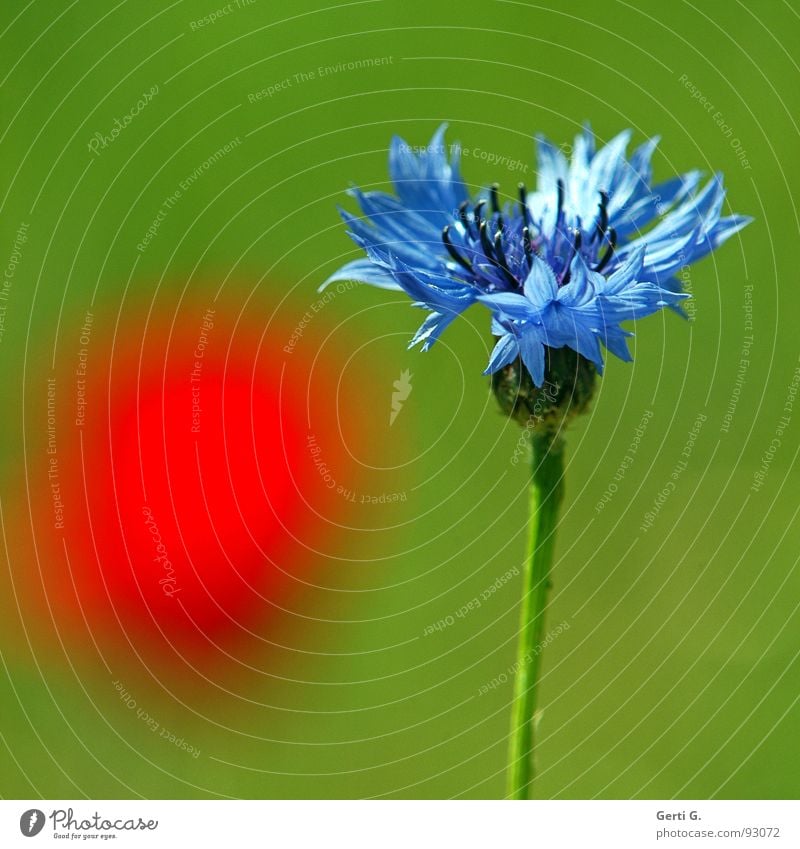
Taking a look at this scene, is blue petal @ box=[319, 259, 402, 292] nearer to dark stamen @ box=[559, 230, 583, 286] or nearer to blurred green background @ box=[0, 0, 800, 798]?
dark stamen @ box=[559, 230, 583, 286]

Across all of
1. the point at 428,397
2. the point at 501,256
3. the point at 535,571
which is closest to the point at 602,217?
the point at 501,256

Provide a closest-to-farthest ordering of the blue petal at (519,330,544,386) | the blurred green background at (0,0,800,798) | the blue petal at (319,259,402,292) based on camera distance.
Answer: the blue petal at (519,330,544,386) → the blue petal at (319,259,402,292) → the blurred green background at (0,0,800,798)

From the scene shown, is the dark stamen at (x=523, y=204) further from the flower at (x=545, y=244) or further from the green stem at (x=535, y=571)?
the green stem at (x=535, y=571)

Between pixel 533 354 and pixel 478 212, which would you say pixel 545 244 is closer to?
pixel 478 212

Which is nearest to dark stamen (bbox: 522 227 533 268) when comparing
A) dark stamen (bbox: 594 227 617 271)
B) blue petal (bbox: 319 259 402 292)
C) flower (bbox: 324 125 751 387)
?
flower (bbox: 324 125 751 387)

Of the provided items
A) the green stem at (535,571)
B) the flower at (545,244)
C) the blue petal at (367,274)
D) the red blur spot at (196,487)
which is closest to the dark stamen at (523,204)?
the flower at (545,244)

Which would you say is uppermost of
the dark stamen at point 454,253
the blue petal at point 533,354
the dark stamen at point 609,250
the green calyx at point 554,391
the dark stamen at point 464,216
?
the dark stamen at point 464,216
